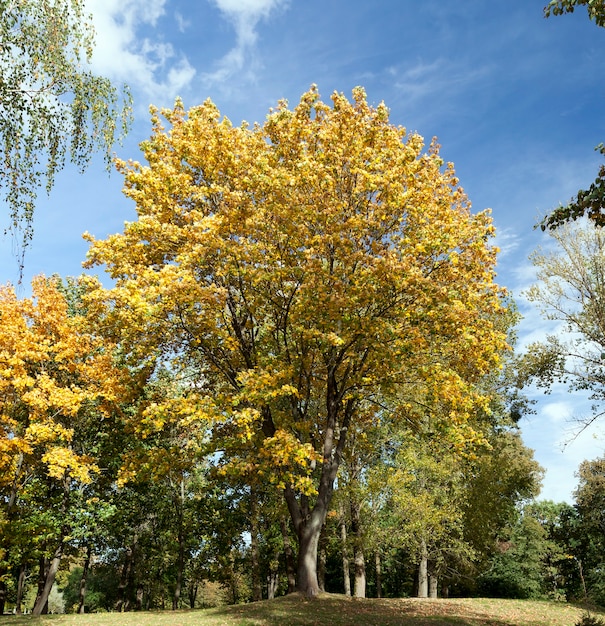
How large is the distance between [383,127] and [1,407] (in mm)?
17981

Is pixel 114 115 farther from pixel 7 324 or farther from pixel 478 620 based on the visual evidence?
pixel 478 620

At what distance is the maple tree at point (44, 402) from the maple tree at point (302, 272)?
4518 millimetres

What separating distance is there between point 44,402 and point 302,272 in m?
10.7

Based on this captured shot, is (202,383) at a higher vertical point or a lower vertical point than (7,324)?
lower

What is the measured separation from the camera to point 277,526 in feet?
110

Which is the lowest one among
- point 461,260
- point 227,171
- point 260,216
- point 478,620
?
point 478,620

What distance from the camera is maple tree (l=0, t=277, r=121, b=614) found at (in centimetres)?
1833

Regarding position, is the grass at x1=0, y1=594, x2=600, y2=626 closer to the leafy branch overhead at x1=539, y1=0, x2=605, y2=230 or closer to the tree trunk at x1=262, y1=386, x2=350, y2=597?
the tree trunk at x1=262, y1=386, x2=350, y2=597

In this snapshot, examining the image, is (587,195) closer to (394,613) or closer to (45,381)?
(394,613)

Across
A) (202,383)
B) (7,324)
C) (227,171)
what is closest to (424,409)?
(202,383)

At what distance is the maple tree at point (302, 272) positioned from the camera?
46.1 ft

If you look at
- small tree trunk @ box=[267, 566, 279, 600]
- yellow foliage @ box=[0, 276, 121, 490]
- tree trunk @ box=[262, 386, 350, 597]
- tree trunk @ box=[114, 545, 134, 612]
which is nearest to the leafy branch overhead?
tree trunk @ box=[262, 386, 350, 597]

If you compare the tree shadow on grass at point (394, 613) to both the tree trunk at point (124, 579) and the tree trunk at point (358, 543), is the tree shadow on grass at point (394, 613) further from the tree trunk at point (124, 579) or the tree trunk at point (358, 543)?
the tree trunk at point (124, 579)

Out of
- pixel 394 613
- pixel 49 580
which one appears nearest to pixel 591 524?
pixel 394 613
